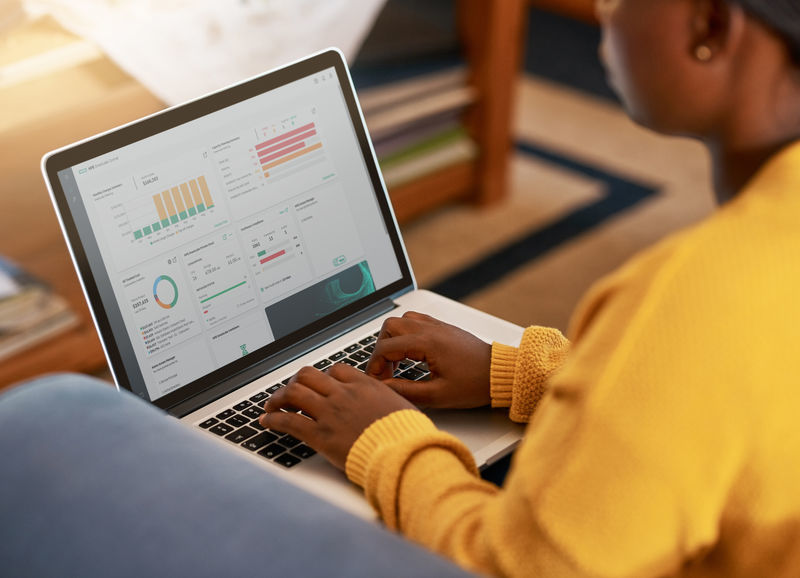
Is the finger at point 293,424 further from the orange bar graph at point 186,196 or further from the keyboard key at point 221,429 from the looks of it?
the orange bar graph at point 186,196

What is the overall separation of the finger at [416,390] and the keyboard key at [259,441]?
4.3 inches

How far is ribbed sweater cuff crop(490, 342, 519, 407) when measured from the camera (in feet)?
2.51

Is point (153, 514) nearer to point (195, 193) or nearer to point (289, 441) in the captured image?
point (289, 441)

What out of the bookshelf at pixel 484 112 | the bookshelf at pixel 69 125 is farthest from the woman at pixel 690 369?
the bookshelf at pixel 484 112

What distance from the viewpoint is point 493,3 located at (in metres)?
1.97

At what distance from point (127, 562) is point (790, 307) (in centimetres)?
35

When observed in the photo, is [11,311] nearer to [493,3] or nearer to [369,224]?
[369,224]

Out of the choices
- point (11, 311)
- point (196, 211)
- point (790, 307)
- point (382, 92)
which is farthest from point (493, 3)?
point (790, 307)

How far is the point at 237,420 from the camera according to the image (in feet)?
2.61

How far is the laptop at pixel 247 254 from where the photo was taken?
767mm

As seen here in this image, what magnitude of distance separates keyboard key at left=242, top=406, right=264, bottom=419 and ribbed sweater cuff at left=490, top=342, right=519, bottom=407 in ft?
0.68

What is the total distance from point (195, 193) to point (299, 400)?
22cm

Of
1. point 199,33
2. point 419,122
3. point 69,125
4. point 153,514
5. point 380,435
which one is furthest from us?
point 419,122

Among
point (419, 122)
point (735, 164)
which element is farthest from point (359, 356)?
point (419, 122)
